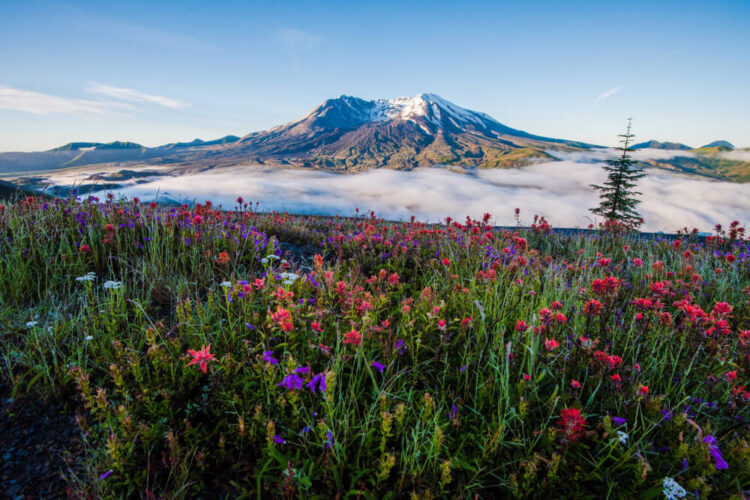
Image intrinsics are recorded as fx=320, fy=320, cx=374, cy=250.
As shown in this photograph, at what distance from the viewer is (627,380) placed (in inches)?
87.2

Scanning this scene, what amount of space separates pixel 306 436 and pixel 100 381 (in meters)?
1.57

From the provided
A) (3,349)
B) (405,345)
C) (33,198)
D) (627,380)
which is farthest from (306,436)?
(33,198)

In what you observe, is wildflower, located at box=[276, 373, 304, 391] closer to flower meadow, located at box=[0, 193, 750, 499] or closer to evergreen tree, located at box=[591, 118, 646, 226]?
flower meadow, located at box=[0, 193, 750, 499]

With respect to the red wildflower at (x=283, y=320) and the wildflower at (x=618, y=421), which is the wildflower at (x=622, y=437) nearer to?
the wildflower at (x=618, y=421)

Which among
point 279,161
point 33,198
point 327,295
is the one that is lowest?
point 327,295

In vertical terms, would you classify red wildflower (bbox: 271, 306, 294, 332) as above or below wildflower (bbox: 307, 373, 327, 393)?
above

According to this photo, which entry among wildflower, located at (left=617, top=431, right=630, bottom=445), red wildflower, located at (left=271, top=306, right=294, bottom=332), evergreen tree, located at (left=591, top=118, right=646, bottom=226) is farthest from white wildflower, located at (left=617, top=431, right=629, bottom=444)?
evergreen tree, located at (left=591, top=118, right=646, bottom=226)

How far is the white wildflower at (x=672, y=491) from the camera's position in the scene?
1.51 m

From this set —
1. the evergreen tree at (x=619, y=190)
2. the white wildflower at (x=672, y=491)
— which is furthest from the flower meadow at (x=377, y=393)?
the evergreen tree at (x=619, y=190)

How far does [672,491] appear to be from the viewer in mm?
1533

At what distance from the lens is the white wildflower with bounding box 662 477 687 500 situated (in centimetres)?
151

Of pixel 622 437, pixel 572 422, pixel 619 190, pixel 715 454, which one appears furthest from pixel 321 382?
pixel 619 190

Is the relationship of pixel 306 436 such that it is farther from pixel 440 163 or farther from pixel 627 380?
pixel 440 163

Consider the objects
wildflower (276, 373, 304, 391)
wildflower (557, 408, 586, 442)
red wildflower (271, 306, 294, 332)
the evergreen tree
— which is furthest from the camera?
the evergreen tree
